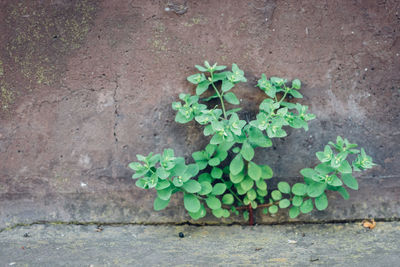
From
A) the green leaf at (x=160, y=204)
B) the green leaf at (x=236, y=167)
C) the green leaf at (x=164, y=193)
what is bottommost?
the green leaf at (x=160, y=204)

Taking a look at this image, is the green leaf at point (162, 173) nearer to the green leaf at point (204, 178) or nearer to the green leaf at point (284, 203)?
the green leaf at point (204, 178)

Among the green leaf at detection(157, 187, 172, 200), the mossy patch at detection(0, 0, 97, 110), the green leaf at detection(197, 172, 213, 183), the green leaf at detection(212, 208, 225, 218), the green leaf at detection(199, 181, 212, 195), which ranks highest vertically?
the mossy patch at detection(0, 0, 97, 110)

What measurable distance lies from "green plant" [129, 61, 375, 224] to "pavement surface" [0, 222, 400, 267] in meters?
0.17

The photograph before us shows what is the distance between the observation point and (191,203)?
198cm

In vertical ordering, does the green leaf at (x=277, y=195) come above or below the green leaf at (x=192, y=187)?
below

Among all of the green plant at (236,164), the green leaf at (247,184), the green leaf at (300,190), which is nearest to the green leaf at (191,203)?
the green plant at (236,164)

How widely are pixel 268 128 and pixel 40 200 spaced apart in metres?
1.57

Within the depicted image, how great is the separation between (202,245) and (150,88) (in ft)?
3.30

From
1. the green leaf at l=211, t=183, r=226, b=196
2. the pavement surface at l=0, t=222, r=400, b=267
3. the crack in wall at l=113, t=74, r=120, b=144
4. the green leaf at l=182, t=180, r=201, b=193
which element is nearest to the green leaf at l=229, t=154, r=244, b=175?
the green leaf at l=211, t=183, r=226, b=196

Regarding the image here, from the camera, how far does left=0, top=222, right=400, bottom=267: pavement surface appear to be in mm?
1976

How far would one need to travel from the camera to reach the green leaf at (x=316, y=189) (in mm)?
1987

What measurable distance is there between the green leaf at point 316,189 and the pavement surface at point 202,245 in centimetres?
33

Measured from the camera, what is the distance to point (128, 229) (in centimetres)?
234

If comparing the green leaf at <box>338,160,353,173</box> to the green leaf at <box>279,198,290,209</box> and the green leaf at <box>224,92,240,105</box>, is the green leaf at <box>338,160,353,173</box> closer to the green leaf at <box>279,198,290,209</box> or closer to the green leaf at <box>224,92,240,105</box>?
the green leaf at <box>279,198,290,209</box>
